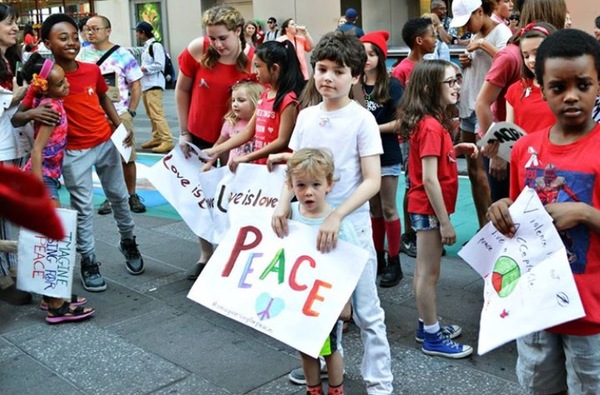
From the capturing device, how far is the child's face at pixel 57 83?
4.77m

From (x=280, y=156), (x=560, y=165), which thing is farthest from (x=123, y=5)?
(x=560, y=165)

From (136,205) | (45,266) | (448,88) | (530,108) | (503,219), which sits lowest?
(136,205)

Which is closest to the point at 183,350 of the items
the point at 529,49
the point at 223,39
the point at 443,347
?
the point at 443,347

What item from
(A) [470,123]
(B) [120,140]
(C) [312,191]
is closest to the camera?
(C) [312,191]

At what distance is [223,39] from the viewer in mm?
5020

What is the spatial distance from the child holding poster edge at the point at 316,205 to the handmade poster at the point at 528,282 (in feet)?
2.79

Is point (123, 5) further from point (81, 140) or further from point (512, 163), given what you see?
point (512, 163)

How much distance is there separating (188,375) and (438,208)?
61.0 inches

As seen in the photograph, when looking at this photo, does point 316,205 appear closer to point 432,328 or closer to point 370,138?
point 370,138

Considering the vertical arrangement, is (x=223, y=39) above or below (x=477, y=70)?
above

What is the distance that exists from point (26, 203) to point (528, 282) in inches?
74.3

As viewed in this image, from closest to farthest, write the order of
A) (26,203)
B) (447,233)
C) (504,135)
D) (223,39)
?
(26,203), (504,135), (447,233), (223,39)

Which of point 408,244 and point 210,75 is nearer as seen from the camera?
point 210,75

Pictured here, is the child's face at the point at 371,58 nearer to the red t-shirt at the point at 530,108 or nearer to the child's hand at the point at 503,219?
the red t-shirt at the point at 530,108
